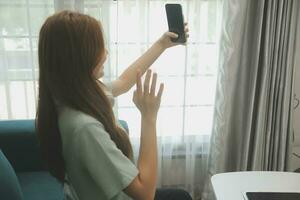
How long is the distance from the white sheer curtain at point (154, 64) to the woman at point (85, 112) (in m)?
1.02

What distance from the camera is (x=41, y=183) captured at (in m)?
1.76

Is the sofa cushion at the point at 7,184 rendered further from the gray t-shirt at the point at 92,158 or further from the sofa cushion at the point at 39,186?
the gray t-shirt at the point at 92,158

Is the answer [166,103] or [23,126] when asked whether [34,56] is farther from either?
[166,103]

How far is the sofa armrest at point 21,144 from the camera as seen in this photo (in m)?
1.84

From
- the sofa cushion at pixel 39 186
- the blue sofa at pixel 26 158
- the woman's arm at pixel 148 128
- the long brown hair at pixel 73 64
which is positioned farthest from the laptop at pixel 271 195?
the sofa cushion at pixel 39 186


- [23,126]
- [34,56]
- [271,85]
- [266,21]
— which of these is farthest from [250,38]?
[23,126]

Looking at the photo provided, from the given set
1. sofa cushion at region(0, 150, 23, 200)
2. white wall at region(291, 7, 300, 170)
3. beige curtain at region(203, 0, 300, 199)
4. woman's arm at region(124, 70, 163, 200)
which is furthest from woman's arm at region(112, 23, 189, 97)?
white wall at region(291, 7, 300, 170)

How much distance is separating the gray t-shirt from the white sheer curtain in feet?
3.57

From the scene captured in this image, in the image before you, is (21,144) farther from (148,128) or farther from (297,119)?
(297,119)

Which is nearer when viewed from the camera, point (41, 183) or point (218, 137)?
point (41, 183)

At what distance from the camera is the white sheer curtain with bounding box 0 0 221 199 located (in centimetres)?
189

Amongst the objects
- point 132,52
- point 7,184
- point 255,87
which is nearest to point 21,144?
point 7,184

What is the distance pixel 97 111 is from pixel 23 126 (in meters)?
1.10

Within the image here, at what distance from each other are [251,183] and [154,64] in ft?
3.05
